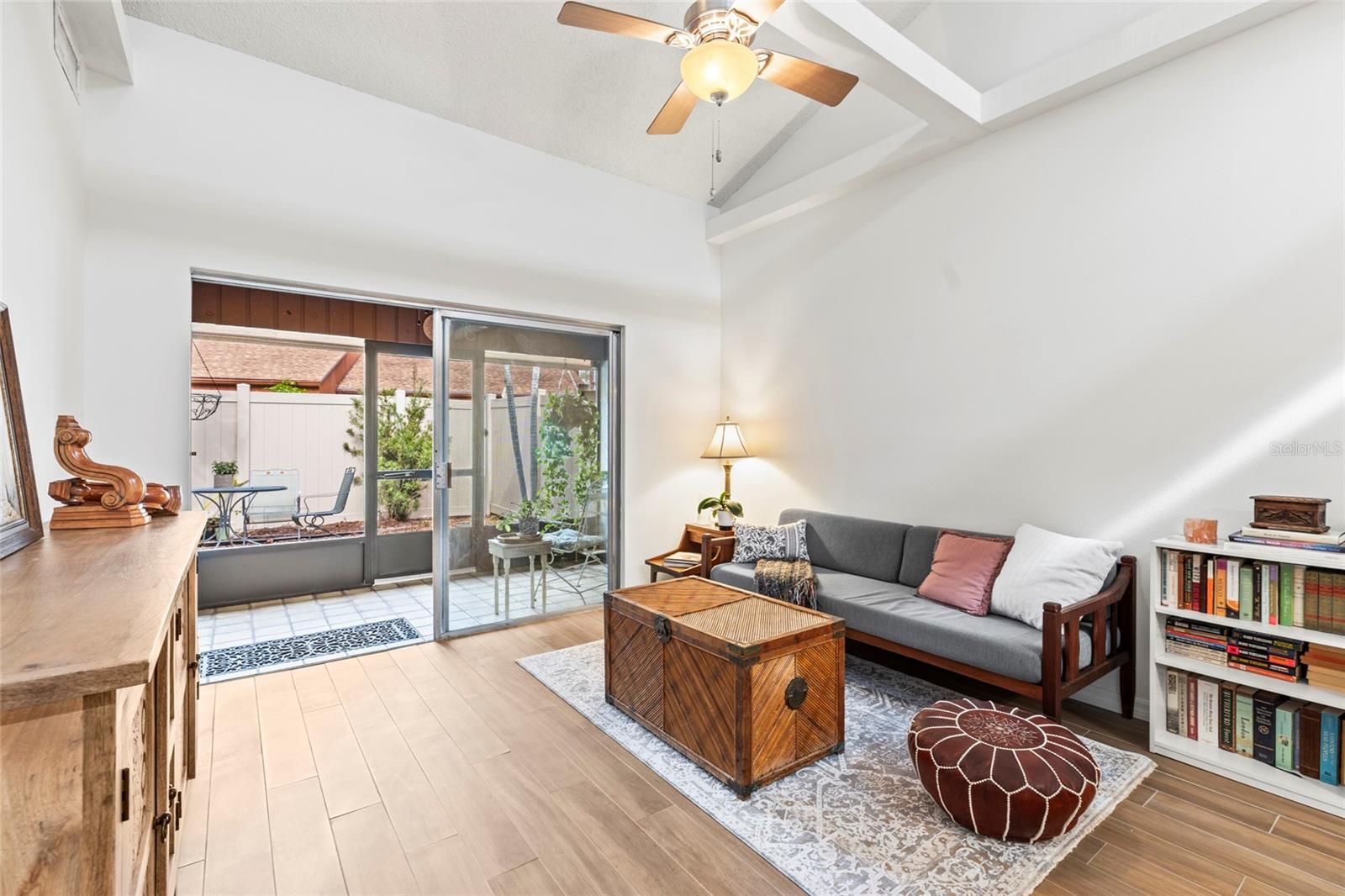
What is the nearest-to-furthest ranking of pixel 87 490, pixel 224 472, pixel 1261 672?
pixel 87 490, pixel 1261 672, pixel 224 472

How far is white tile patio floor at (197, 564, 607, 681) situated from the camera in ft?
13.8

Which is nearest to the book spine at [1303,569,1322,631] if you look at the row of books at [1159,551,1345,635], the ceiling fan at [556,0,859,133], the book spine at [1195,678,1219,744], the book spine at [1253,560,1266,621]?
the row of books at [1159,551,1345,635]

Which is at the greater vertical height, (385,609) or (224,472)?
(224,472)

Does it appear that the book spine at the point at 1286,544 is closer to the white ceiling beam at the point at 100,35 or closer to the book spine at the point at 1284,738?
the book spine at the point at 1284,738

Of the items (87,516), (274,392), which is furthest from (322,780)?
(274,392)

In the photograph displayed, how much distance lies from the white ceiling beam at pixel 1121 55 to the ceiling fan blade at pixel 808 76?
1202mm

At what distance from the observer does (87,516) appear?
184 cm

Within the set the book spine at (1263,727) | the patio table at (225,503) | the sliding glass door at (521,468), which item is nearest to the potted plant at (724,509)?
the sliding glass door at (521,468)

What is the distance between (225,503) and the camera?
5742 mm

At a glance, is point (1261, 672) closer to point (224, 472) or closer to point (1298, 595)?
point (1298, 595)

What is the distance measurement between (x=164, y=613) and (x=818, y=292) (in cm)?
421

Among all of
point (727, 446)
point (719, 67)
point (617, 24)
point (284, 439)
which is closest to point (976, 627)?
point (727, 446)

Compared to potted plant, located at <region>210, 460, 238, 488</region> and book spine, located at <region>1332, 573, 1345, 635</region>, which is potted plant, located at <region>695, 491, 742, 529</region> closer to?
book spine, located at <region>1332, 573, 1345, 635</region>

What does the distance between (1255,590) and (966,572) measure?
1102 millimetres
